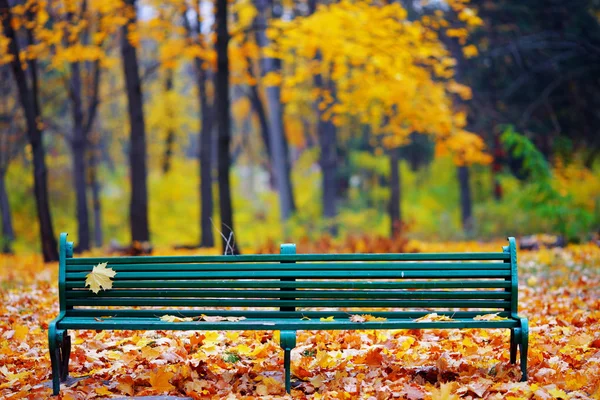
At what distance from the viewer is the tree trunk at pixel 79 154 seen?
15.6 meters

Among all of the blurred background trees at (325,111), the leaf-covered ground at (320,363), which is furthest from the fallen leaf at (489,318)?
the blurred background trees at (325,111)

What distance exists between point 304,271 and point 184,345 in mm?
1153

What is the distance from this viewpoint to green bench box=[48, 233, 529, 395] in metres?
4.36

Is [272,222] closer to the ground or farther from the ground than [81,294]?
closer to the ground

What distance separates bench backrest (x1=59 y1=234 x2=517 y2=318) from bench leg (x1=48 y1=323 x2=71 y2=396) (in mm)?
252

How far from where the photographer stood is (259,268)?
4.53 m

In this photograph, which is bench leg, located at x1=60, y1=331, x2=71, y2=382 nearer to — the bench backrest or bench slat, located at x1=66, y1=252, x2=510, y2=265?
the bench backrest

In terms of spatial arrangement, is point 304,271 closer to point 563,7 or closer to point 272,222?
point 563,7

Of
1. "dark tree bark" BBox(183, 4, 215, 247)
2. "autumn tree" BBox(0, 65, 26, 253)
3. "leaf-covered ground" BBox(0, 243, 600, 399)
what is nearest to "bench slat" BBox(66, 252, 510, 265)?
"leaf-covered ground" BBox(0, 243, 600, 399)

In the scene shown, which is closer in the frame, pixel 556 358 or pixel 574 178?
pixel 556 358

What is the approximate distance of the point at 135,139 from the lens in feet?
40.1

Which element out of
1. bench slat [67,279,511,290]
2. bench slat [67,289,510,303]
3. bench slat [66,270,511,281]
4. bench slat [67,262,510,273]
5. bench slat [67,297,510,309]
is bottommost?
bench slat [67,297,510,309]

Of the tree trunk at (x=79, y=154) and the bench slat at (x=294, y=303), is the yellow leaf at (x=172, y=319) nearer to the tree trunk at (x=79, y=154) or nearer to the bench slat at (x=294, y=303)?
the bench slat at (x=294, y=303)

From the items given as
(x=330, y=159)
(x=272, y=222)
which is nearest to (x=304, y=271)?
(x=330, y=159)
